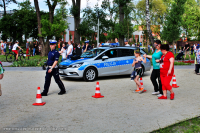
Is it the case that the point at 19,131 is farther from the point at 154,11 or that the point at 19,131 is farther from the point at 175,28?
the point at 154,11

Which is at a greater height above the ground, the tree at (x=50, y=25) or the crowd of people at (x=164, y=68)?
the tree at (x=50, y=25)

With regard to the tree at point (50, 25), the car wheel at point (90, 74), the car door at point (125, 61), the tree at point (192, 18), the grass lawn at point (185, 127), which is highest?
the tree at point (192, 18)

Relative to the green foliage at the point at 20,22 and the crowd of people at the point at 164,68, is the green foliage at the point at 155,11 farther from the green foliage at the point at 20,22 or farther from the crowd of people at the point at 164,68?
the crowd of people at the point at 164,68

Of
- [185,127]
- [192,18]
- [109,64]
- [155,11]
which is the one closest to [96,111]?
[185,127]

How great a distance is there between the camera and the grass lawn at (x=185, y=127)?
462 centimetres

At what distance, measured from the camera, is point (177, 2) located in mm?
27453

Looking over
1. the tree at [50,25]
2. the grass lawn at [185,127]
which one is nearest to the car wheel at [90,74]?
the grass lawn at [185,127]

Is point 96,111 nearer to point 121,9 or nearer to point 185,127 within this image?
point 185,127

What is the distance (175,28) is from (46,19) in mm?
14347

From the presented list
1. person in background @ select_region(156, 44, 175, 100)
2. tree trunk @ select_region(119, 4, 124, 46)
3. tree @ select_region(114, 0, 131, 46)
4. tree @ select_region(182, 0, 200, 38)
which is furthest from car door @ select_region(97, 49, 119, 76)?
tree @ select_region(182, 0, 200, 38)

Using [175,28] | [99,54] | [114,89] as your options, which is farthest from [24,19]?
[114,89]

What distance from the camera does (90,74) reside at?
436 inches

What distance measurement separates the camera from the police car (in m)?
10.9

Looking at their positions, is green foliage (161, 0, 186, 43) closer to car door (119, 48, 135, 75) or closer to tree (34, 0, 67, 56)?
tree (34, 0, 67, 56)
